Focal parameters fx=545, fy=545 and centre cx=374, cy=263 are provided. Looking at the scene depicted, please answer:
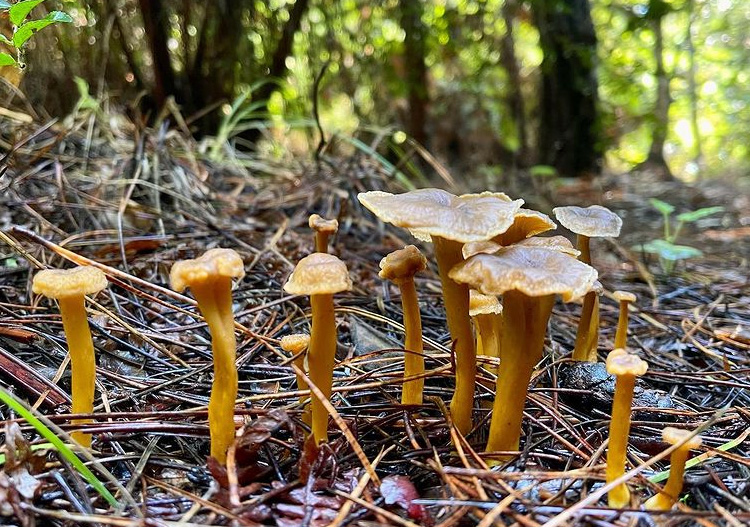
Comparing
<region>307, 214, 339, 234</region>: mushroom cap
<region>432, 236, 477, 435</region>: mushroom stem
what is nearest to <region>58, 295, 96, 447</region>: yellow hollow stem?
<region>307, 214, 339, 234</region>: mushroom cap

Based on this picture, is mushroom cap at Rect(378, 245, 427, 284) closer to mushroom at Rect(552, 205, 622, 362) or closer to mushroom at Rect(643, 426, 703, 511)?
mushroom at Rect(552, 205, 622, 362)

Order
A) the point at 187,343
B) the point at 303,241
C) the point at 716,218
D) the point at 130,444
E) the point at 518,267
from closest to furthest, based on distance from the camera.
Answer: the point at 518,267, the point at 130,444, the point at 187,343, the point at 303,241, the point at 716,218

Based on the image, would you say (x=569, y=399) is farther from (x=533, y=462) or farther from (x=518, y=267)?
(x=518, y=267)

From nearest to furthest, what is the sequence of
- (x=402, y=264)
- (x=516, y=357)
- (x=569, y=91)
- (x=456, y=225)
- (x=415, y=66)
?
1. (x=456, y=225)
2. (x=516, y=357)
3. (x=402, y=264)
4. (x=415, y=66)
5. (x=569, y=91)

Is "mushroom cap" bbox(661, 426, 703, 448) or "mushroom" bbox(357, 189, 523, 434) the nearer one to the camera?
"mushroom cap" bbox(661, 426, 703, 448)

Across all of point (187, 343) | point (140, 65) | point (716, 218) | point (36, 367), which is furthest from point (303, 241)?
point (716, 218)

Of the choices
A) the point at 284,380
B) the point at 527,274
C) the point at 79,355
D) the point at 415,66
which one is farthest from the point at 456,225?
the point at 415,66

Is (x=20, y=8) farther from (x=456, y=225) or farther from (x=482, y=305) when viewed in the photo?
(x=482, y=305)
